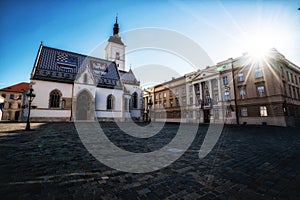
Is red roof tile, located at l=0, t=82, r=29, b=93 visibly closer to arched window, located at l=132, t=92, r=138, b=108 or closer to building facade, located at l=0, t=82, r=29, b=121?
building facade, located at l=0, t=82, r=29, b=121

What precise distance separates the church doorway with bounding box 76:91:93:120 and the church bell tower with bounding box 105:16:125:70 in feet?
67.3

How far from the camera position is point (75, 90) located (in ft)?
85.0

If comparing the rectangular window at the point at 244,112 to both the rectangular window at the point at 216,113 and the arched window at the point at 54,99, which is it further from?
the arched window at the point at 54,99

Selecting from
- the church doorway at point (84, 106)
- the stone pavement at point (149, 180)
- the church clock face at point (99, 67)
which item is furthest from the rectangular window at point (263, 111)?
the church clock face at point (99, 67)

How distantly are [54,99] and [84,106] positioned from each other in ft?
17.1

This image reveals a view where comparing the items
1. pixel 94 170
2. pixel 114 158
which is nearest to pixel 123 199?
pixel 94 170

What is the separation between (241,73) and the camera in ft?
85.4

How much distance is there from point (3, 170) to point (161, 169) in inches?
153

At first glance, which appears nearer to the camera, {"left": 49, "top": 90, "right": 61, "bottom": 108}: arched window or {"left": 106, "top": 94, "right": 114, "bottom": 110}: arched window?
{"left": 49, "top": 90, "right": 61, "bottom": 108}: arched window

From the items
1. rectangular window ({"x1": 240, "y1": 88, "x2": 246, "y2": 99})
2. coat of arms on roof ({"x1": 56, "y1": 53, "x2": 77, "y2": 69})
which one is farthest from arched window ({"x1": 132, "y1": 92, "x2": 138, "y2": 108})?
rectangular window ({"x1": 240, "y1": 88, "x2": 246, "y2": 99})

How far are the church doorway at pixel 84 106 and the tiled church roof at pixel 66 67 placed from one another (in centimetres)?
341

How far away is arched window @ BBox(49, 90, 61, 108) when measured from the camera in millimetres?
24600

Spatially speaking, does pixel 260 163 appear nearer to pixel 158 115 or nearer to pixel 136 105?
pixel 136 105

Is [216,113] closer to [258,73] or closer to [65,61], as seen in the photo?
[258,73]
